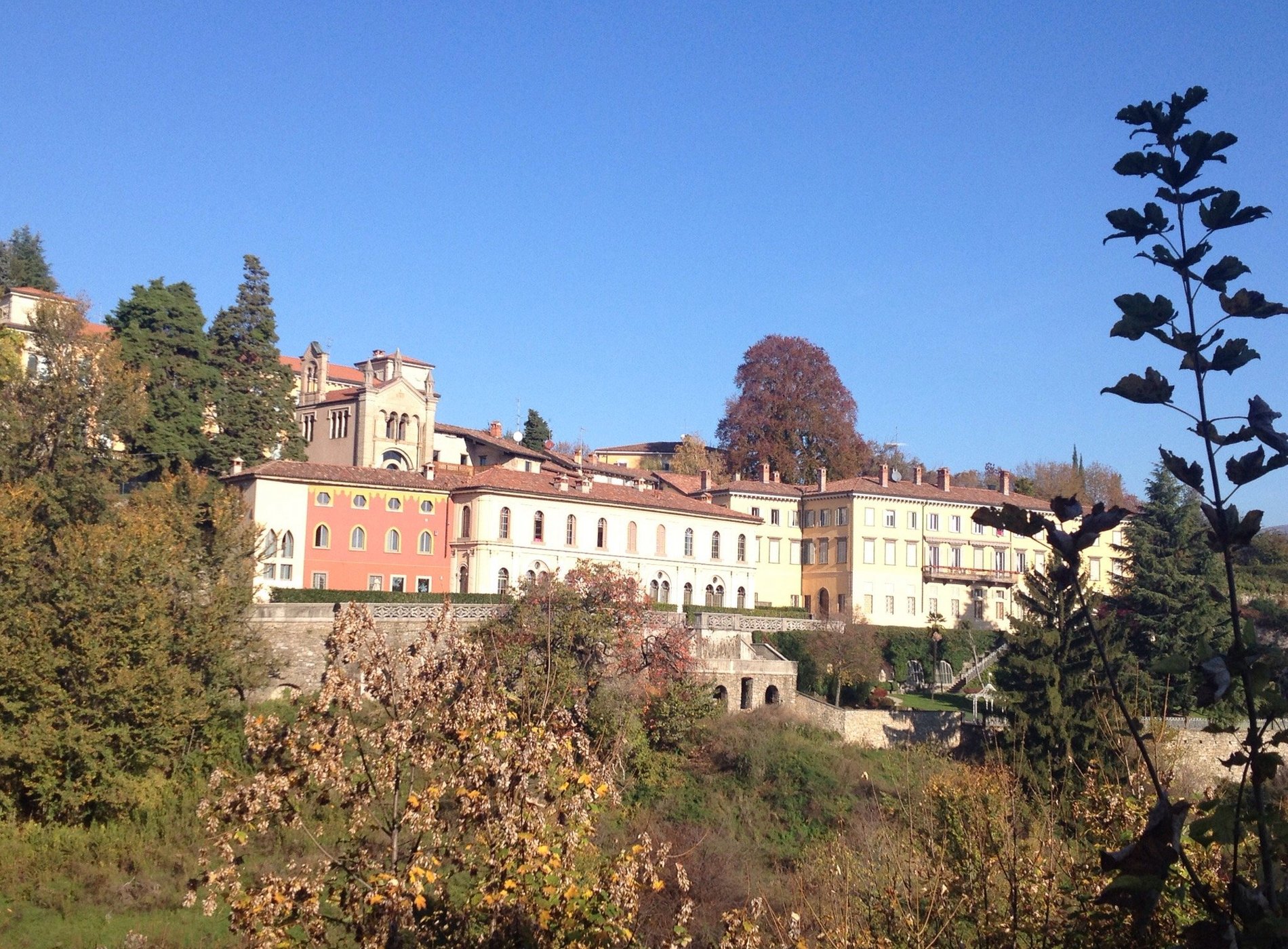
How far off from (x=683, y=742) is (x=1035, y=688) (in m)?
10.8

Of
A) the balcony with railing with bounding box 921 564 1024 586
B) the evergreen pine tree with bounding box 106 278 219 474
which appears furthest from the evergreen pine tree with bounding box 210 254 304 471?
the balcony with railing with bounding box 921 564 1024 586

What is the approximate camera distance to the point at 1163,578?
45031 mm

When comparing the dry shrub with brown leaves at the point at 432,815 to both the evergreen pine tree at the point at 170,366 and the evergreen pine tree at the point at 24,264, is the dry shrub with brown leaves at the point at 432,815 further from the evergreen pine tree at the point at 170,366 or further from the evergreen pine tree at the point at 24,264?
the evergreen pine tree at the point at 24,264

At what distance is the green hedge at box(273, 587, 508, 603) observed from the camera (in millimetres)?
42094

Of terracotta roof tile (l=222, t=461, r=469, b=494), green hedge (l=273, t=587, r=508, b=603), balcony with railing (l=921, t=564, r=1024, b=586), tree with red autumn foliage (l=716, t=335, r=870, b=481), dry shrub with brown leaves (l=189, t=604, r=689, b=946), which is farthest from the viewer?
tree with red autumn foliage (l=716, t=335, r=870, b=481)

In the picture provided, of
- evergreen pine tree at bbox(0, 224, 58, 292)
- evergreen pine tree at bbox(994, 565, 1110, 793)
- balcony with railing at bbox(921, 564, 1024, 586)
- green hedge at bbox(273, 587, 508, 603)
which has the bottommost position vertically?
evergreen pine tree at bbox(994, 565, 1110, 793)

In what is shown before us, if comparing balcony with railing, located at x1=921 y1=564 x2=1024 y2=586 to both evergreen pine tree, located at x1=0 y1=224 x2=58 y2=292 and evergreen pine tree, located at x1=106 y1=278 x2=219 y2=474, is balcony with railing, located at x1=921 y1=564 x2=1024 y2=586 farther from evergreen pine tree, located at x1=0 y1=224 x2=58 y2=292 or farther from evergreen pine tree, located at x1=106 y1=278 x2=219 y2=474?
evergreen pine tree, located at x1=0 y1=224 x2=58 y2=292

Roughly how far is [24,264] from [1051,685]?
256 ft

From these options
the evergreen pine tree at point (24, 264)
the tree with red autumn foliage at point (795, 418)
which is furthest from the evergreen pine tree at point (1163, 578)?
the evergreen pine tree at point (24, 264)

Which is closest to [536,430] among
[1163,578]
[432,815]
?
[1163,578]

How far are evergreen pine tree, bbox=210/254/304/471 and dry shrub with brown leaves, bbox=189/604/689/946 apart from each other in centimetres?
4193

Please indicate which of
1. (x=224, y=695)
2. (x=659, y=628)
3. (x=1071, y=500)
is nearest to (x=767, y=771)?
(x=659, y=628)

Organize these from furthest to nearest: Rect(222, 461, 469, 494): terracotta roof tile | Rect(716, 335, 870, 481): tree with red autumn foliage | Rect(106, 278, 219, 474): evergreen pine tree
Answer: Rect(716, 335, 870, 481): tree with red autumn foliage < Rect(106, 278, 219, 474): evergreen pine tree < Rect(222, 461, 469, 494): terracotta roof tile

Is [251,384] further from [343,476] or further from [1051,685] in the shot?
[1051,685]
